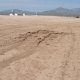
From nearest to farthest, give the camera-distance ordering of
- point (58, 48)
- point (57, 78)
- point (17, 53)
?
point (57, 78)
point (17, 53)
point (58, 48)

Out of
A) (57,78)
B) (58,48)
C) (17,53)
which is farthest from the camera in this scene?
(58,48)

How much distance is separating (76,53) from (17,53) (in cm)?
256

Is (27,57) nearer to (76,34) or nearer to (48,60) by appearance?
(48,60)

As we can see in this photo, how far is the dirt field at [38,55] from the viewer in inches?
362

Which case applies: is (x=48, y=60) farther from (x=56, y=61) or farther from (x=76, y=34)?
(x=76, y=34)

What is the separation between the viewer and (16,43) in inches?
537

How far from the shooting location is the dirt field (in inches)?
362

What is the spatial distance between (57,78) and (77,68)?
148 centimetres

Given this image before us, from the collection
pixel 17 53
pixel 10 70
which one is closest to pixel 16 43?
pixel 17 53

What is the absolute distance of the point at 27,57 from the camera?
36.9 ft

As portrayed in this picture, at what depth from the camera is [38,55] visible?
38.3 feet

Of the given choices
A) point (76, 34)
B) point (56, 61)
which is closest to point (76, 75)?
point (56, 61)

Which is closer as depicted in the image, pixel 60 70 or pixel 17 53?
pixel 60 70

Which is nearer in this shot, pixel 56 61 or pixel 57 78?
pixel 57 78
